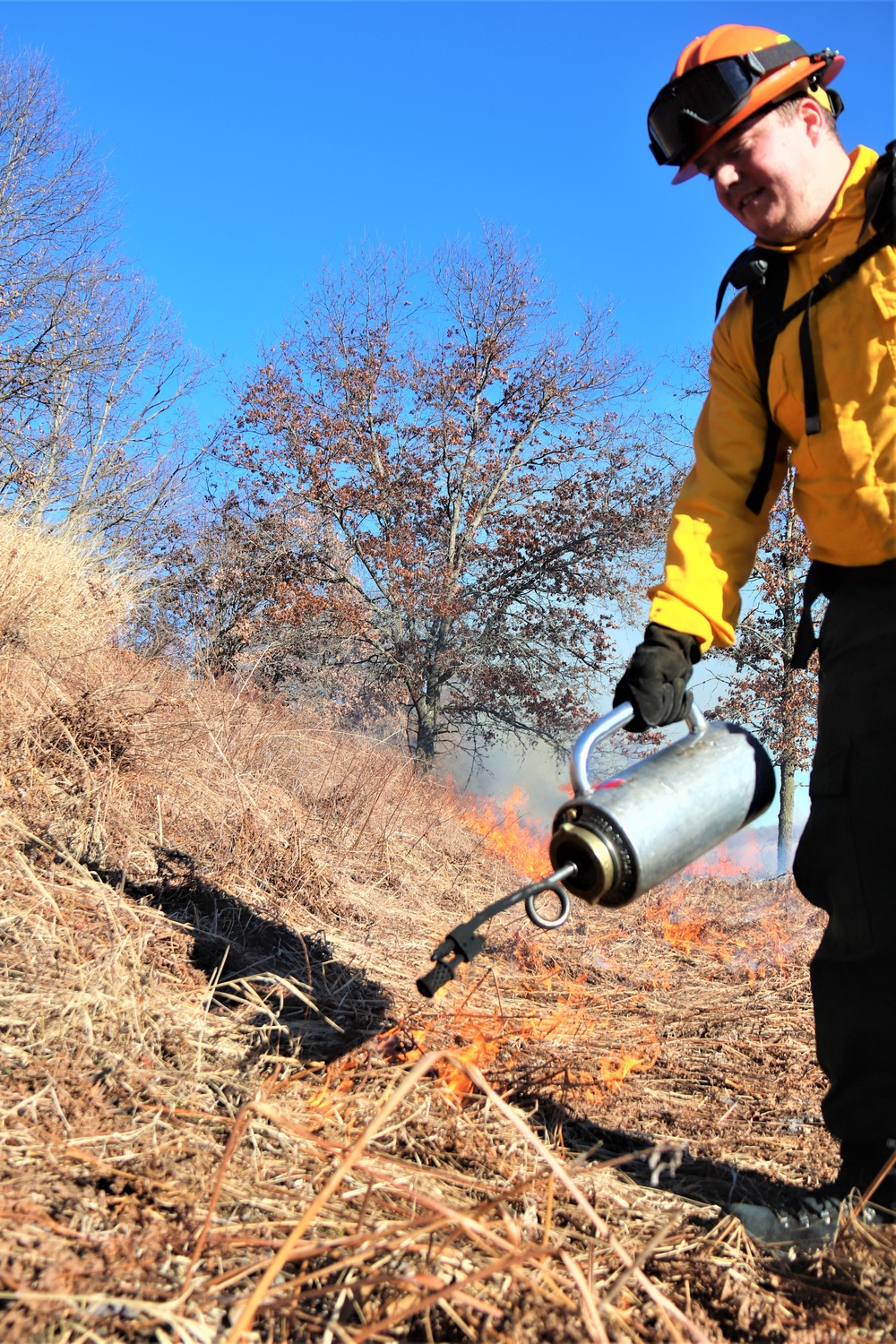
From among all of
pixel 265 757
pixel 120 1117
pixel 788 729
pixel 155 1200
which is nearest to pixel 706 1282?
pixel 155 1200

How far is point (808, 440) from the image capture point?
1.96 metres

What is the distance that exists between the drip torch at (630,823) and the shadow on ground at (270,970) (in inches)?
27.3

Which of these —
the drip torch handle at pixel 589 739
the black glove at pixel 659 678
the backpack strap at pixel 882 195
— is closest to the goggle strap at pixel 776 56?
the backpack strap at pixel 882 195

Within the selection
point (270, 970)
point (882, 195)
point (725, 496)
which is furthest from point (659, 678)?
point (270, 970)

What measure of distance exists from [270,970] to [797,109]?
271 cm

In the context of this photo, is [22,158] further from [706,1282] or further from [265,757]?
[706,1282]

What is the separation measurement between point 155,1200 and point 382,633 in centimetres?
1394

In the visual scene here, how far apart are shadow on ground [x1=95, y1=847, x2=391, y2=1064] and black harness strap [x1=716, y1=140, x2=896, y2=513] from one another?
1.74 meters

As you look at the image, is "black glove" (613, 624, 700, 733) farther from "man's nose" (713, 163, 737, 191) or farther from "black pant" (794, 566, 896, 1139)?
"man's nose" (713, 163, 737, 191)

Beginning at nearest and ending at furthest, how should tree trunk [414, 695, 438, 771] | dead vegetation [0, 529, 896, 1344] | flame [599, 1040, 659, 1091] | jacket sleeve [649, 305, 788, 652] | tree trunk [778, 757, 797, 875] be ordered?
1. dead vegetation [0, 529, 896, 1344]
2. jacket sleeve [649, 305, 788, 652]
3. flame [599, 1040, 659, 1091]
4. tree trunk [778, 757, 797, 875]
5. tree trunk [414, 695, 438, 771]

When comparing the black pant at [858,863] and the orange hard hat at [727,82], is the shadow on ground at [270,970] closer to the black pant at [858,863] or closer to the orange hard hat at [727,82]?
the black pant at [858,863]

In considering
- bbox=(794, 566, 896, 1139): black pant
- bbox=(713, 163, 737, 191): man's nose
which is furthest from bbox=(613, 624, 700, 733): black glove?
bbox=(713, 163, 737, 191): man's nose

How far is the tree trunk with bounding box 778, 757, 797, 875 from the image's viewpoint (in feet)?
42.9

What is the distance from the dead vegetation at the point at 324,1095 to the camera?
4.05 feet
